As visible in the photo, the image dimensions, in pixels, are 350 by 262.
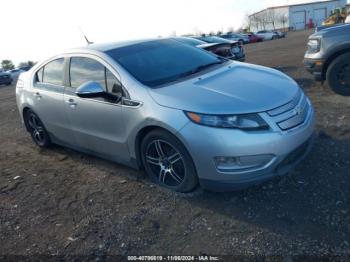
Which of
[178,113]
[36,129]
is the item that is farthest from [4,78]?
[178,113]

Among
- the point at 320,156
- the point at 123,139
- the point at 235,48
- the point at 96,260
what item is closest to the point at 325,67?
the point at 320,156

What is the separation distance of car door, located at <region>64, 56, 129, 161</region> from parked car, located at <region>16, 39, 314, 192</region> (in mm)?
13

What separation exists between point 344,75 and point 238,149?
13.7 ft

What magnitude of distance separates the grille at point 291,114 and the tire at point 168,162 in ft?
3.05

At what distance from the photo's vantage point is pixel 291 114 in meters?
3.28

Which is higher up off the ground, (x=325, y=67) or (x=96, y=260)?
(x=325, y=67)

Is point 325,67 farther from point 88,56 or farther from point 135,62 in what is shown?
point 88,56

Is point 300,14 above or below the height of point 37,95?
below

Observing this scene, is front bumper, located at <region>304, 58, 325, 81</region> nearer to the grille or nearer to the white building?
the grille

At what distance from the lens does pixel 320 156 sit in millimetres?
4039

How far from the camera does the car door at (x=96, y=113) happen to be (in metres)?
3.85

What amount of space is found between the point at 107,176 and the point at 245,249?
2.26 meters

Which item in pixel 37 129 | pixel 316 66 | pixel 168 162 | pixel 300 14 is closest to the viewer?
pixel 168 162

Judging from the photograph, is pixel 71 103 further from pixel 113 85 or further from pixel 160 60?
pixel 160 60
